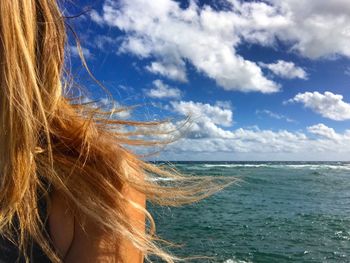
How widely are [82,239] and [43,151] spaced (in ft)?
1.06

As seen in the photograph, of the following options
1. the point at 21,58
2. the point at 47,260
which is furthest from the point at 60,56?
the point at 47,260

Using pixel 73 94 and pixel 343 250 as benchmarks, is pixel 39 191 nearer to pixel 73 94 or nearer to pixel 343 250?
pixel 73 94

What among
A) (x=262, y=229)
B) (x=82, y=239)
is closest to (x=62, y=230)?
(x=82, y=239)

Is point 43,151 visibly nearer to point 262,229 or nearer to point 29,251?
point 29,251

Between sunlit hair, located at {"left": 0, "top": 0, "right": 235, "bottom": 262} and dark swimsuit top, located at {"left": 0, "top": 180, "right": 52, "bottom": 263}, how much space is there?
16 millimetres

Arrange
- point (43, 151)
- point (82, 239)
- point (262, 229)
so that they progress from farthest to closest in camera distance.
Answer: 1. point (262, 229)
2. point (43, 151)
3. point (82, 239)

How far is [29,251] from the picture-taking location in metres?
1.25

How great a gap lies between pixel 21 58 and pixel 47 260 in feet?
1.96

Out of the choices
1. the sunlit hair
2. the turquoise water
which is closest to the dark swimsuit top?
the sunlit hair

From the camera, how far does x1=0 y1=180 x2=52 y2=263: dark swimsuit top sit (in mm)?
1217

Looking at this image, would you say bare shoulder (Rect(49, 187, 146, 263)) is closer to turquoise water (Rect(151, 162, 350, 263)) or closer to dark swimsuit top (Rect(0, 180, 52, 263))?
dark swimsuit top (Rect(0, 180, 52, 263))

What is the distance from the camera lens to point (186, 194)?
181cm

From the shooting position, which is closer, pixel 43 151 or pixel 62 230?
pixel 62 230

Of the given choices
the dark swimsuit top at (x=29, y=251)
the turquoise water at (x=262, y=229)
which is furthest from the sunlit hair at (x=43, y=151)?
the turquoise water at (x=262, y=229)
